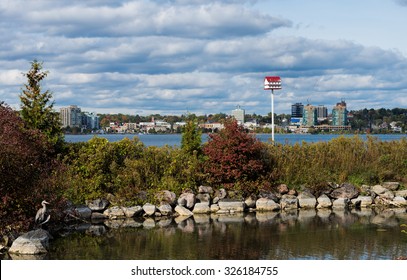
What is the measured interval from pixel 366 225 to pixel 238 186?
5.27 m

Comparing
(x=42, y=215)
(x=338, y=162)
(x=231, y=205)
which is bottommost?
(x=231, y=205)

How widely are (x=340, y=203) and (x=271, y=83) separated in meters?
8.74

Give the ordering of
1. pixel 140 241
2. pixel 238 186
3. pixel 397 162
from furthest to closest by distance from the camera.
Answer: pixel 397 162 → pixel 238 186 → pixel 140 241

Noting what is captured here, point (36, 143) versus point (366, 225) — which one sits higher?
point (36, 143)

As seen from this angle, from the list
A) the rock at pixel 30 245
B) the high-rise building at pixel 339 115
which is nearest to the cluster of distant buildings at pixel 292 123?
the high-rise building at pixel 339 115

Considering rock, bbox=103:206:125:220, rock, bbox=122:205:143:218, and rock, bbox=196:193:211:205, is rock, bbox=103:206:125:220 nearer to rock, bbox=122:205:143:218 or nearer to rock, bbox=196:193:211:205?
rock, bbox=122:205:143:218

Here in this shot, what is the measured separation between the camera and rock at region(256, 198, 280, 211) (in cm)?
2047

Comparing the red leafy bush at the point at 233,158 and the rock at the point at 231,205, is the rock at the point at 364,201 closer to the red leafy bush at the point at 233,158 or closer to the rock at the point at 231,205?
the red leafy bush at the point at 233,158

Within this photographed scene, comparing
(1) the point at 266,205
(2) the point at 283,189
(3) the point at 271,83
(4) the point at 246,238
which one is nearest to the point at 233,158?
(1) the point at 266,205

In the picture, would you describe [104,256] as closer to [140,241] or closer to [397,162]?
[140,241]

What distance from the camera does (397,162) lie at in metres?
24.0

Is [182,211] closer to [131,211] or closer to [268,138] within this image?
[131,211]

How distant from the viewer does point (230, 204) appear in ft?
66.3
